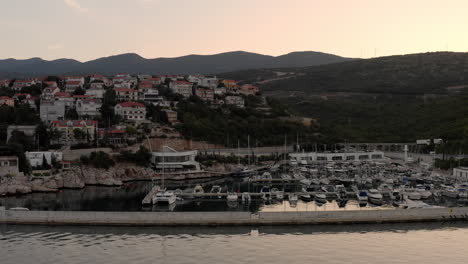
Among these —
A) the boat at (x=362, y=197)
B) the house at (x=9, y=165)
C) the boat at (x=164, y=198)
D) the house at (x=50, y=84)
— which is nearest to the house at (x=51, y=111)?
the house at (x=50, y=84)

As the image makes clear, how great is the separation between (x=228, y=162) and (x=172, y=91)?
26.9 metres

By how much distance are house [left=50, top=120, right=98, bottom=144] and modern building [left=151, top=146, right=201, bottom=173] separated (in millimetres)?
8118

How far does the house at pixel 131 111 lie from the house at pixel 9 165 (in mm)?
21856

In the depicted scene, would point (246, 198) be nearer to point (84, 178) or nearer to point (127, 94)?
point (84, 178)

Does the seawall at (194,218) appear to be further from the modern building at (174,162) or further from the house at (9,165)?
the modern building at (174,162)

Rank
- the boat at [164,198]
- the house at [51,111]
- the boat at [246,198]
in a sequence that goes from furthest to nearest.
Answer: the house at [51,111]
the boat at [246,198]
the boat at [164,198]

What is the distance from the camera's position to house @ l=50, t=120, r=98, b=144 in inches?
2226

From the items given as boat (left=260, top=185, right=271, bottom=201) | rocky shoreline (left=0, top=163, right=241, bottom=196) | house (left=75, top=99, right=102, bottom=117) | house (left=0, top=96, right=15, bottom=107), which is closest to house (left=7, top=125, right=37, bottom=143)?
rocky shoreline (left=0, top=163, right=241, bottom=196)

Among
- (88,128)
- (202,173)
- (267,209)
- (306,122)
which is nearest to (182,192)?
(267,209)

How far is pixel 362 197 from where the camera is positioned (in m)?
38.9

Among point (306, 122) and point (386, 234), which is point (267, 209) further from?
point (306, 122)

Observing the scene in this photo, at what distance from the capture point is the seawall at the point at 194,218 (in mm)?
29672

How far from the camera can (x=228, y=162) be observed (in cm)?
5881

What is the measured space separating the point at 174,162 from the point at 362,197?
22265 mm
